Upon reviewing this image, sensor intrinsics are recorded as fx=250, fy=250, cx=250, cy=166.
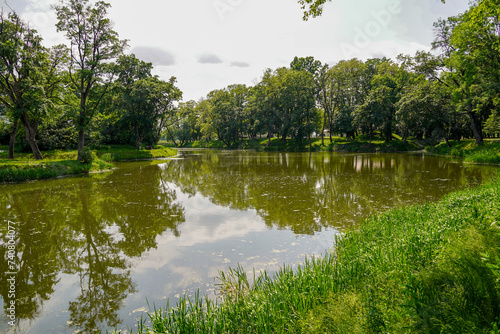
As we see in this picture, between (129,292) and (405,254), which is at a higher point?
(405,254)

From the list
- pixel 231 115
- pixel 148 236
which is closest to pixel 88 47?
pixel 148 236

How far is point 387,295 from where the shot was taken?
3752 mm

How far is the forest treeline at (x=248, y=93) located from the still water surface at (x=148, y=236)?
39.6 ft

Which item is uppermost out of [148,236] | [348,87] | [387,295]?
[348,87]

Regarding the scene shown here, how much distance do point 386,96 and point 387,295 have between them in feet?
192

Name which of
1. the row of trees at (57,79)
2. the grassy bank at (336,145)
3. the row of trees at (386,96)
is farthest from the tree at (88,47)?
the grassy bank at (336,145)

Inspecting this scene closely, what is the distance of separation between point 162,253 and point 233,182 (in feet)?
41.0

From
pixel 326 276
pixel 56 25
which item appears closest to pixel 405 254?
Answer: pixel 326 276

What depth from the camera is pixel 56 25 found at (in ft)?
87.5

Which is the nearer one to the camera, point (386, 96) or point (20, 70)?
point (20, 70)

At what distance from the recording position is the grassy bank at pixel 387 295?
2.86m

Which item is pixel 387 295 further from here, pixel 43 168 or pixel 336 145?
pixel 336 145

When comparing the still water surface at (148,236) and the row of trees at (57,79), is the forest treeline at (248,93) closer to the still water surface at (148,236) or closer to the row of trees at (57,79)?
the row of trees at (57,79)

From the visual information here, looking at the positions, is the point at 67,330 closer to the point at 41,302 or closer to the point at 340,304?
the point at 41,302
